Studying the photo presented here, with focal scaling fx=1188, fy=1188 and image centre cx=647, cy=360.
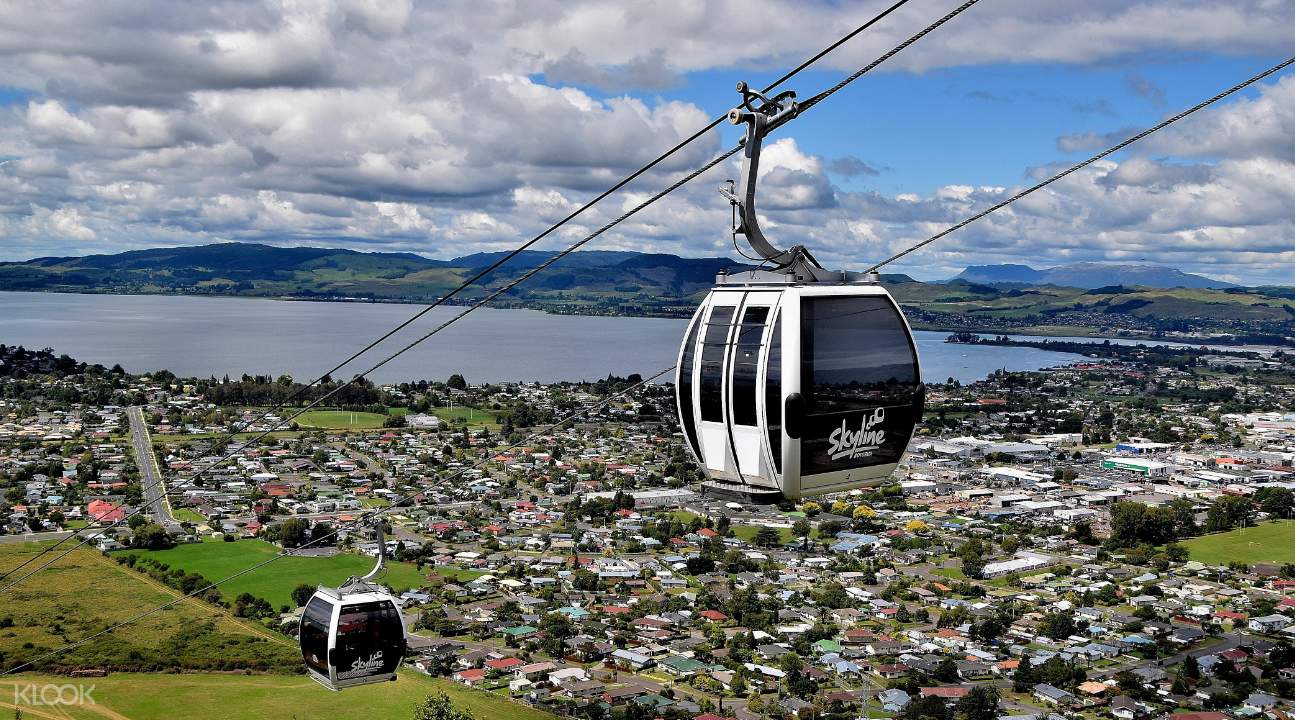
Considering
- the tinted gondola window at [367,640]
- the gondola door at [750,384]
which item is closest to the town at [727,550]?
the gondola door at [750,384]

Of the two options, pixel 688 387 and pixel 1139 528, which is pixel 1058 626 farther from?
pixel 688 387

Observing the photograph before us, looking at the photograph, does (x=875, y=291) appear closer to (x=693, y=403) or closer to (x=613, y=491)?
(x=693, y=403)

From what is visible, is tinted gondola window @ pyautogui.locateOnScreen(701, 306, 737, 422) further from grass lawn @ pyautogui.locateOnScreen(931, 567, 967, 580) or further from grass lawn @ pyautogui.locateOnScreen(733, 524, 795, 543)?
grass lawn @ pyautogui.locateOnScreen(733, 524, 795, 543)

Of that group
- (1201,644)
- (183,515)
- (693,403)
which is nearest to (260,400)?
(183,515)

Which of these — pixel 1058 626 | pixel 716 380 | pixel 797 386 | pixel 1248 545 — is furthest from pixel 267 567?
pixel 797 386

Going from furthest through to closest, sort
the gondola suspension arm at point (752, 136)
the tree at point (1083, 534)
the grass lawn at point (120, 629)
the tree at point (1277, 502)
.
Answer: the tree at point (1277, 502), the tree at point (1083, 534), the grass lawn at point (120, 629), the gondola suspension arm at point (752, 136)

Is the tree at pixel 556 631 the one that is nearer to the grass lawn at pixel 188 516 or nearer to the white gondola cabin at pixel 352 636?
the white gondola cabin at pixel 352 636

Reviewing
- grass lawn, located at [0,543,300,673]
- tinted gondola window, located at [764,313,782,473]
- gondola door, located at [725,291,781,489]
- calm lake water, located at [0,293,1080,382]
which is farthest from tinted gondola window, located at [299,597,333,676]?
calm lake water, located at [0,293,1080,382]
